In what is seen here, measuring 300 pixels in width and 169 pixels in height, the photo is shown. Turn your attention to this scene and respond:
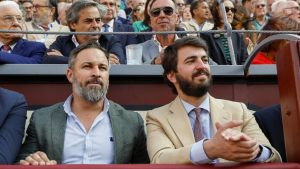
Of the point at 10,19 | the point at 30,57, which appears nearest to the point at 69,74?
the point at 30,57

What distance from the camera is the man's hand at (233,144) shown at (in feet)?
11.3

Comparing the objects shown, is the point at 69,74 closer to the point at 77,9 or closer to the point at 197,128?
the point at 197,128

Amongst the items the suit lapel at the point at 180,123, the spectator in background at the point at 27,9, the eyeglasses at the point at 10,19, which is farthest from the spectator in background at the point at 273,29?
the spectator in background at the point at 27,9

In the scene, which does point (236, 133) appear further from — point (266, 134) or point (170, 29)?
point (170, 29)

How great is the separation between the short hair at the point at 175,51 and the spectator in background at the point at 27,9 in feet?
13.2

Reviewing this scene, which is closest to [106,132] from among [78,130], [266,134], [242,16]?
[78,130]

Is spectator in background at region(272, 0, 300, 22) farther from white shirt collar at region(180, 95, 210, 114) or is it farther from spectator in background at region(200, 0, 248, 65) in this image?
white shirt collar at region(180, 95, 210, 114)

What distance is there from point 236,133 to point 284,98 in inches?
19.8

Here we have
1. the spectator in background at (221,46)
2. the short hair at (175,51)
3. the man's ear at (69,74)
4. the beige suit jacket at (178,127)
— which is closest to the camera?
Answer: the beige suit jacket at (178,127)

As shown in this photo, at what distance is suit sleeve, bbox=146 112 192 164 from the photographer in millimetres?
3658

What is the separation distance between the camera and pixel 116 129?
4.30 meters

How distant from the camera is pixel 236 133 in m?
3.44

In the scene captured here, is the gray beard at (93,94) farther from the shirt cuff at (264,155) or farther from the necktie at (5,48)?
the necktie at (5,48)

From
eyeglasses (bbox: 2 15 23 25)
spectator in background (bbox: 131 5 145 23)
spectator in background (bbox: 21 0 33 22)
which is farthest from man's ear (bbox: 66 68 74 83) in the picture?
spectator in background (bbox: 21 0 33 22)
